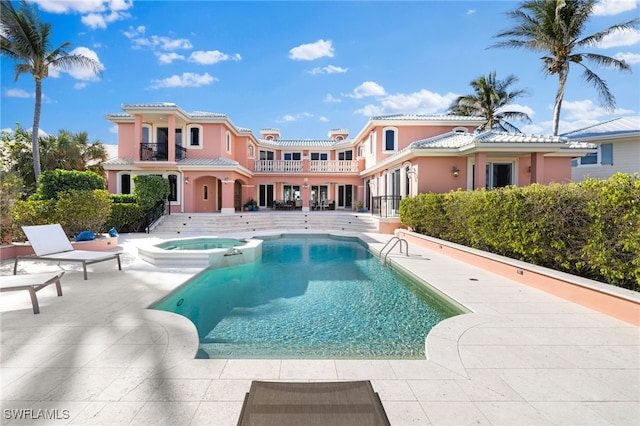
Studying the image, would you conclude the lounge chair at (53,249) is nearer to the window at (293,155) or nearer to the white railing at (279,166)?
the white railing at (279,166)

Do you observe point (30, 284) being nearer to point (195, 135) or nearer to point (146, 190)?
point (146, 190)

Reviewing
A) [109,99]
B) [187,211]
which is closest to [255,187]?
[187,211]

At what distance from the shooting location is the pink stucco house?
14859mm

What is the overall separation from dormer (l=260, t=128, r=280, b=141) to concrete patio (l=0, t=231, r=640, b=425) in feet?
99.8

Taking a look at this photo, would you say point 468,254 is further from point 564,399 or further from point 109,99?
point 109,99

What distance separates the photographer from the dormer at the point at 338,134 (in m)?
32.2

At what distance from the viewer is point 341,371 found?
10.5 feet

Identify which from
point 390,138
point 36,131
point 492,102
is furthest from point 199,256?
point 492,102

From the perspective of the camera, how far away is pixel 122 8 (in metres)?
11.7

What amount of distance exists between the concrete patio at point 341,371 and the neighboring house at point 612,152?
64.5ft

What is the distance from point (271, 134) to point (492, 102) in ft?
73.7

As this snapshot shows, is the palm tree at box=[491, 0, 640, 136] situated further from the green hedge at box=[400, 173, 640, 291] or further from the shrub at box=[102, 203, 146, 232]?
the shrub at box=[102, 203, 146, 232]

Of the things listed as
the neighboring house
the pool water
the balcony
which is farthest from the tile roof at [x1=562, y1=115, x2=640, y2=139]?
the pool water


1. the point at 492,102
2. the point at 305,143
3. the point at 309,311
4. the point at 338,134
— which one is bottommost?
the point at 309,311
